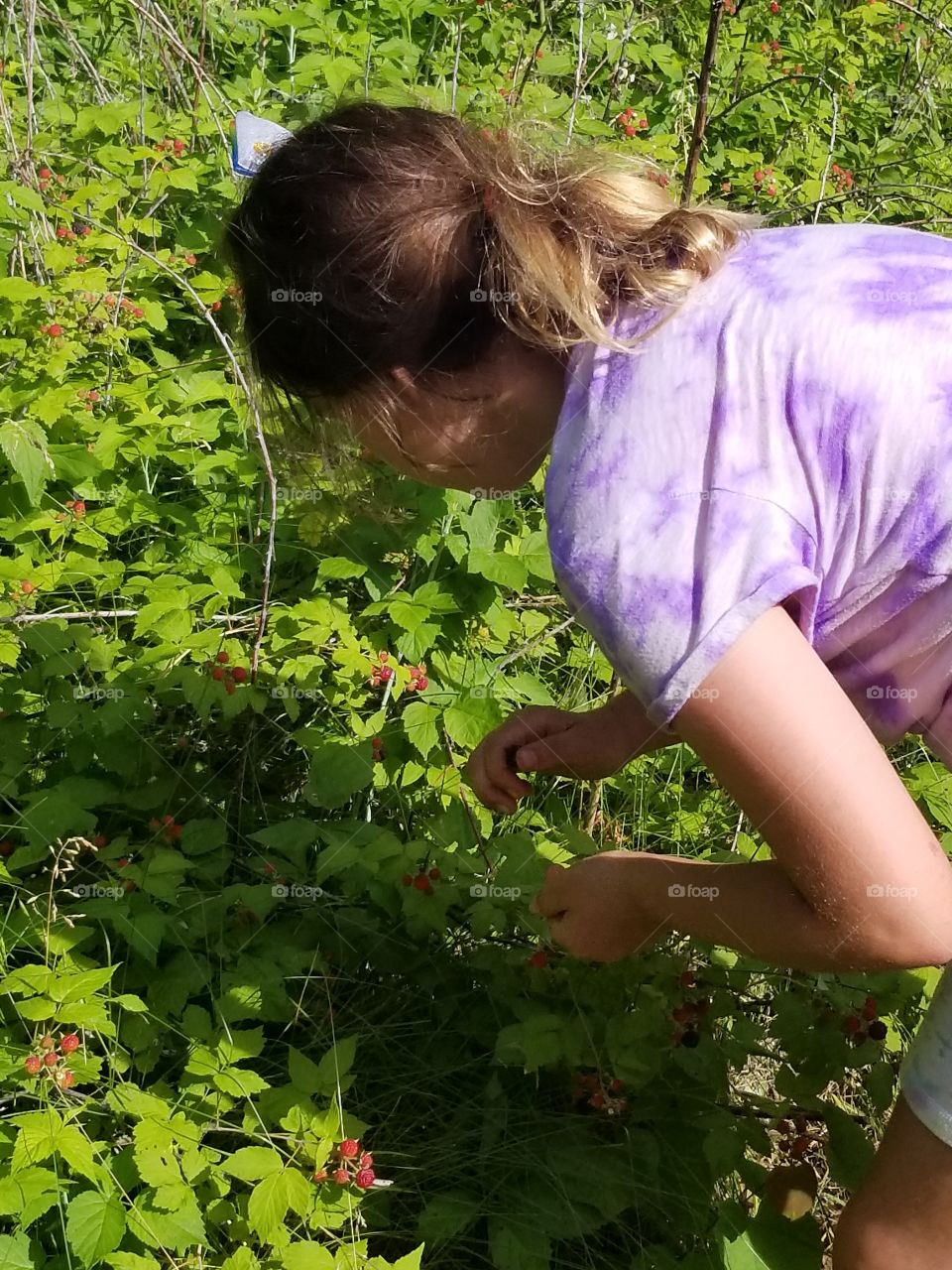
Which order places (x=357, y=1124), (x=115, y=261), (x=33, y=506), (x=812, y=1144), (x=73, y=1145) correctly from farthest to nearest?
(x=115, y=261) → (x=33, y=506) → (x=812, y=1144) → (x=357, y=1124) → (x=73, y=1145)

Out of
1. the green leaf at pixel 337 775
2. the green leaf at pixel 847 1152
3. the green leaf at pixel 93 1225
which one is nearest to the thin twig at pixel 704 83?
the green leaf at pixel 337 775

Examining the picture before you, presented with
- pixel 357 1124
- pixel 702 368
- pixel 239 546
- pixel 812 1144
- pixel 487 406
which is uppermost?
pixel 702 368

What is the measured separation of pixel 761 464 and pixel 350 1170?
114cm

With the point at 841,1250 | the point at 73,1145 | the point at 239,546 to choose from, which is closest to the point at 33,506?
the point at 239,546

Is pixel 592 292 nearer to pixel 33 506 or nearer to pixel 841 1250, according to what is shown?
pixel 841 1250

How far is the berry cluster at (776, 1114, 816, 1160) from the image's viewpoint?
6.03 ft

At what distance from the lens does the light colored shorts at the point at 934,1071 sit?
1.31m

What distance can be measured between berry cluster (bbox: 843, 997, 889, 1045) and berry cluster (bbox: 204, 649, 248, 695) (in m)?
1.13

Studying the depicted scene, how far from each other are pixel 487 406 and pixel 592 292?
0.55 feet

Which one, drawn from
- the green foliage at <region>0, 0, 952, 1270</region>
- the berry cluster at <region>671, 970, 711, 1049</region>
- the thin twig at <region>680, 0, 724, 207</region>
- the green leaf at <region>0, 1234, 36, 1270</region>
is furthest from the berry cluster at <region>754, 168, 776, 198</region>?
the green leaf at <region>0, 1234, 36, 1270</region>

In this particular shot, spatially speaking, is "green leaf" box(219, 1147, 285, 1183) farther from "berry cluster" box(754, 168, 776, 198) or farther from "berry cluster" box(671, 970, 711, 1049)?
"berry cluster" box(754, 168, 776, 198)

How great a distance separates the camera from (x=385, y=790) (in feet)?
7.77

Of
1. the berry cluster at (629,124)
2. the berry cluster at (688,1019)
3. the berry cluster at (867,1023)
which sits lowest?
the berry cluster at (688,1019)

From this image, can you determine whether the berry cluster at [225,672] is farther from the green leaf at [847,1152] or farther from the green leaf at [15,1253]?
the green leaf at [847,1152]
